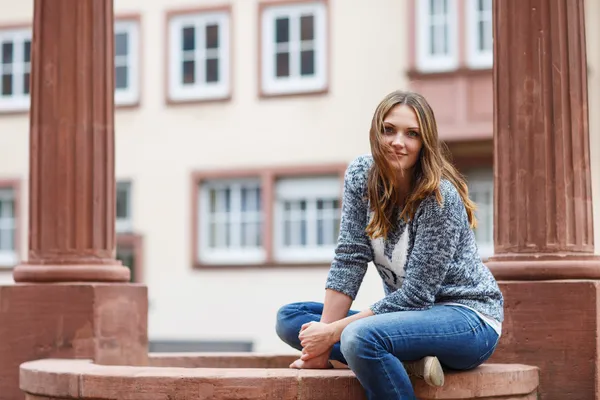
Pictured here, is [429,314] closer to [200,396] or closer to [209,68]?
[200,396]

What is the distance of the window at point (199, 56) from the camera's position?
20281mm

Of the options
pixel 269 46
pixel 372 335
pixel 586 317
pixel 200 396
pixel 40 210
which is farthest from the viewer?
pixel 269 46

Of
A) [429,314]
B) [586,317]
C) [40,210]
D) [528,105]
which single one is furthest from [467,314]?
[40,210]

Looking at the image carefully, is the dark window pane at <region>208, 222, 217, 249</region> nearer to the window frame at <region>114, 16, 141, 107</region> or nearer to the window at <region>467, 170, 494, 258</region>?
the window frame at <region>114, 16, 141, 107</region>

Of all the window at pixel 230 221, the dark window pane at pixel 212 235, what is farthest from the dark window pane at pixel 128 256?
the dark window pane at pixel 212 235

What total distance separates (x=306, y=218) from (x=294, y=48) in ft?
9.36

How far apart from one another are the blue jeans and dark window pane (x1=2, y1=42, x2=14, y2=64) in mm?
17877

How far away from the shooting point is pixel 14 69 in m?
21.4

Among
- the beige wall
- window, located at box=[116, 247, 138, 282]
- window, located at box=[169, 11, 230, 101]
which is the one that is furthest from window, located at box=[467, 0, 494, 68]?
window, located at box=[116, 247, 138, 282]

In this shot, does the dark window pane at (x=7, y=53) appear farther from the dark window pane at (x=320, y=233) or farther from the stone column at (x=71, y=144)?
the stone column at (x=71, y=144)

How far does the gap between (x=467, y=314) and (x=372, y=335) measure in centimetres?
45

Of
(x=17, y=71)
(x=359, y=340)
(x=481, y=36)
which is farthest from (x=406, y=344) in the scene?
(x=17, y=71)

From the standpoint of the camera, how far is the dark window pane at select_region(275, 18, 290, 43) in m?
20.0

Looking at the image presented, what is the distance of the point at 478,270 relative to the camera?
4.72 meters
